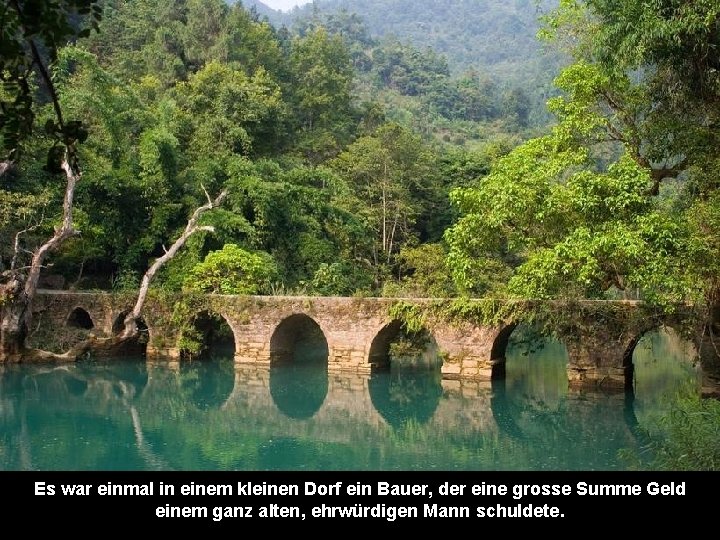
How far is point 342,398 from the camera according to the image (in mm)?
16109

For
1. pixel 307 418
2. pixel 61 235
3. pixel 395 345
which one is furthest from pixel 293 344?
pixel 307 418

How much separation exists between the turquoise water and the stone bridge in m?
0.52

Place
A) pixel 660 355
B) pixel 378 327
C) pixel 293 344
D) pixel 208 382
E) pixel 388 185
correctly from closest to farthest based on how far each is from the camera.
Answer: pixel 208 382, pixel 378 327, pixel 293 344, pixel 660 355, pixel 388 185

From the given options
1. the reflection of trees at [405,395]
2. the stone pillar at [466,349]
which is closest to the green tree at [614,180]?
the stone pillar at [466,349]

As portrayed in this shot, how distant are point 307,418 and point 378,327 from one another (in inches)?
175

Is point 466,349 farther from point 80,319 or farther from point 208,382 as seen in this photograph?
point 80,319

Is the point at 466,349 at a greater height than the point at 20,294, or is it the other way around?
the point at 20,294

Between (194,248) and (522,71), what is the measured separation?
7667cm

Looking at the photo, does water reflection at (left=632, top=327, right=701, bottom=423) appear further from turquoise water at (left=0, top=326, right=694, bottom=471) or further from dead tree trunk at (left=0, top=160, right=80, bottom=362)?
dead tree trunk at (left=0, top=160, right=80, bottom=362)

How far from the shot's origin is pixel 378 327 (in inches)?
714

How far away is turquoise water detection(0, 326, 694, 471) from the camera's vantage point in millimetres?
10422

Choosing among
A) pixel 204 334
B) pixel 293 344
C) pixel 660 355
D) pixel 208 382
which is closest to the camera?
pixel 208 382

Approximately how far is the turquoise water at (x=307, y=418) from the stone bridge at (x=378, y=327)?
52 cm

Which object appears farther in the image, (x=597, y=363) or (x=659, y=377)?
(x=659, y=377)
